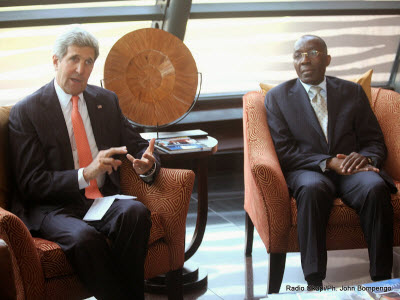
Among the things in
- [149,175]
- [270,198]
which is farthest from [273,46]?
[149,175]

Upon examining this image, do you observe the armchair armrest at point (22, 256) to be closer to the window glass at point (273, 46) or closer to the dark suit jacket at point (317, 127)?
the dark suit jacket at point (317, 127)

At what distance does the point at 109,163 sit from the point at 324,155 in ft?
3.90

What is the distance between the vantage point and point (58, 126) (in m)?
2.65

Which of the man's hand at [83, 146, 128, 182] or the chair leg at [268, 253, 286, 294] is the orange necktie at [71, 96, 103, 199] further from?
the chair leg at [268, 253, 286, 294]

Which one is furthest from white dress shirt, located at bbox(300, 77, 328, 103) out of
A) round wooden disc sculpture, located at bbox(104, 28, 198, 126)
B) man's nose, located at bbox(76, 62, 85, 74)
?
man's nose, located at bbox(76, 62, 85, 74)

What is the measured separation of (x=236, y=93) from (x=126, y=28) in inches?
47.4

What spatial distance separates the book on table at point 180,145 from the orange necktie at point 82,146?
0.42 meters

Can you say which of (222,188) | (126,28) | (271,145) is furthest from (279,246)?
(126,28)

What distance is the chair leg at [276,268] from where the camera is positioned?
2.84 meters

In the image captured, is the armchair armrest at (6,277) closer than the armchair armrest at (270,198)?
A: Yes

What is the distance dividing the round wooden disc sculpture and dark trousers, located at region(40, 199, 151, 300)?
0.74 m

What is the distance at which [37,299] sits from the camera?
2236mm

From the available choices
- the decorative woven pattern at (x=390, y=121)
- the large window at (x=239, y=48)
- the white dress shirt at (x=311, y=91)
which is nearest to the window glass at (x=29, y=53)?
the large window at (x=239, y=48)

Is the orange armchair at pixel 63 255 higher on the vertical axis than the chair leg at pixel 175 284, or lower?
higher
